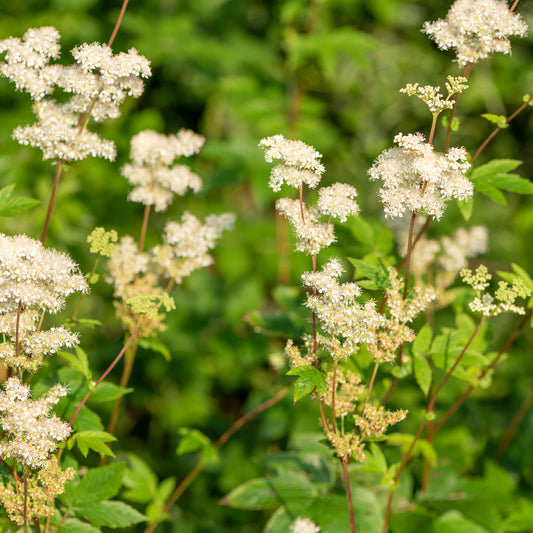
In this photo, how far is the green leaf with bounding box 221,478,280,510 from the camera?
9.41 feet

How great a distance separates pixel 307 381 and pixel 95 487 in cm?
114

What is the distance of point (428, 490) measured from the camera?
323 cm

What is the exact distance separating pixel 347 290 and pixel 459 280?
11.0 feet

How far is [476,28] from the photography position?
7.13ft

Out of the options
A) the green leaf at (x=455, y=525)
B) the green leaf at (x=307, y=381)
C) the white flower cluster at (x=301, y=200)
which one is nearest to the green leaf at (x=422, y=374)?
the green leaf at (x=307, y=381)

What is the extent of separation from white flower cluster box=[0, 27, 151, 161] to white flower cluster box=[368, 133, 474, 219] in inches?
41.3

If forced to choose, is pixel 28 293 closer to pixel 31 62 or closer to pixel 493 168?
pixel 31 62

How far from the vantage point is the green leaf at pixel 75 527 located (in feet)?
7.24

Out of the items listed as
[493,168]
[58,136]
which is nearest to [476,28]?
[493,168]

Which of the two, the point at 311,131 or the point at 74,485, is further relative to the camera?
the point at 311,131

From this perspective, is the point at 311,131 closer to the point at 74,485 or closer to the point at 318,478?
the point at 318,478

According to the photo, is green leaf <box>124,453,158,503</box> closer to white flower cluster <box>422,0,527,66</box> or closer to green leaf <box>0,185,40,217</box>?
green leaf <box>0,185,40,217</box>

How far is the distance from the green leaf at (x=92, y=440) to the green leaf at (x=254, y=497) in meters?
0.99

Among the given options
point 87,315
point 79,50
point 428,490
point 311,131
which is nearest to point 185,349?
point 87,315
